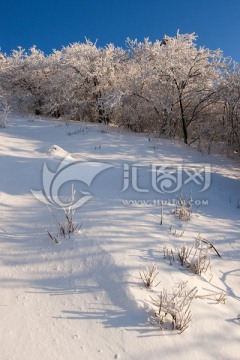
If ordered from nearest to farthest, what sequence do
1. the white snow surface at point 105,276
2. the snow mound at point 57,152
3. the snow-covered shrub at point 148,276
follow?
1. the white snow surface at point 105,276
2. the snow-covered shrub at point 148,276
3. the snow mound at point 57,152

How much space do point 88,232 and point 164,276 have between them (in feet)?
3.37

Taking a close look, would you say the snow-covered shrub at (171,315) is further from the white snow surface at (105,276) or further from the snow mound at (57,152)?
the snow mound at (57,152)

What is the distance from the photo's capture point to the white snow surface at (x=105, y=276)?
6.39ft

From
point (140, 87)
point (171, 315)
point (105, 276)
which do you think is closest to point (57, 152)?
point (105, 276)

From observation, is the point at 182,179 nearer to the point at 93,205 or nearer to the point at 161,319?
the point at 93,205

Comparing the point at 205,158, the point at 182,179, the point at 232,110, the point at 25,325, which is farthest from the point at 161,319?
the point at 232,110

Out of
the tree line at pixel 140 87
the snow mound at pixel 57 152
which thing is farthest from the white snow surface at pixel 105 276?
the tree line at pixel 140 87

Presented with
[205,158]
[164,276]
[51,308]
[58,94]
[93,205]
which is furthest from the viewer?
[58,94]

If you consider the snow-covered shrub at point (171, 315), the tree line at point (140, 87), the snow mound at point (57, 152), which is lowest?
the snow-covered shrub at point (171, 315)

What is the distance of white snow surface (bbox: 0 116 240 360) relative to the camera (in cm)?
195

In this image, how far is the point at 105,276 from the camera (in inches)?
101

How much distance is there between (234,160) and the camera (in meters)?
7.48

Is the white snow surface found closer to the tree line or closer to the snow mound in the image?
the snow mound

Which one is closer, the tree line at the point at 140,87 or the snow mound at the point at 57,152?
the snow mound at the point at 57,152
